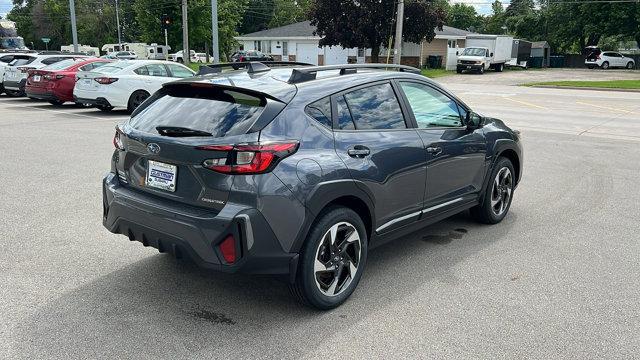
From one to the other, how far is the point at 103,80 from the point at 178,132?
12104 mm

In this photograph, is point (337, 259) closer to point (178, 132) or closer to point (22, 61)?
point (178, 132)

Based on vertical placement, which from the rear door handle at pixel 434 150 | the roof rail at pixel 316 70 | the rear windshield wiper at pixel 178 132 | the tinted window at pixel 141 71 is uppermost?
the roof rail at pixel 316 70

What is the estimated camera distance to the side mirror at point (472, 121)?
17.0 feet

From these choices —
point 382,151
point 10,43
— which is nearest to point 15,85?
point 382,151

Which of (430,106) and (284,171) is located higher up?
(430,106)

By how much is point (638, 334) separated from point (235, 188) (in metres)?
2.80

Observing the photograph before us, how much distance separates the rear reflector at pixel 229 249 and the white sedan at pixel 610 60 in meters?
57.7

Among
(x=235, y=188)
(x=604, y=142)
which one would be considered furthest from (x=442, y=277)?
(x=604, y=142)

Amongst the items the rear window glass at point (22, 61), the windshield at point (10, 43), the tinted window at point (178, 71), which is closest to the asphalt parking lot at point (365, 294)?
the tinted window at point (178, 71)

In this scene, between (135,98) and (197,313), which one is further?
(135,98)

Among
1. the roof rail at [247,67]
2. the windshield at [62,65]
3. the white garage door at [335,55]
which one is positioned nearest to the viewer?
the roof rail at [247,67]

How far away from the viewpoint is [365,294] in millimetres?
4141

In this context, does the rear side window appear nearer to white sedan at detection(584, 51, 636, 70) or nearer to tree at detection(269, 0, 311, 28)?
white sedan at detection(584, 51, 636, 70)

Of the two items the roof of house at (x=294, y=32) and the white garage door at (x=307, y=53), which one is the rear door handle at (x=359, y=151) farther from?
the roof of house at (x=294, y=32)
